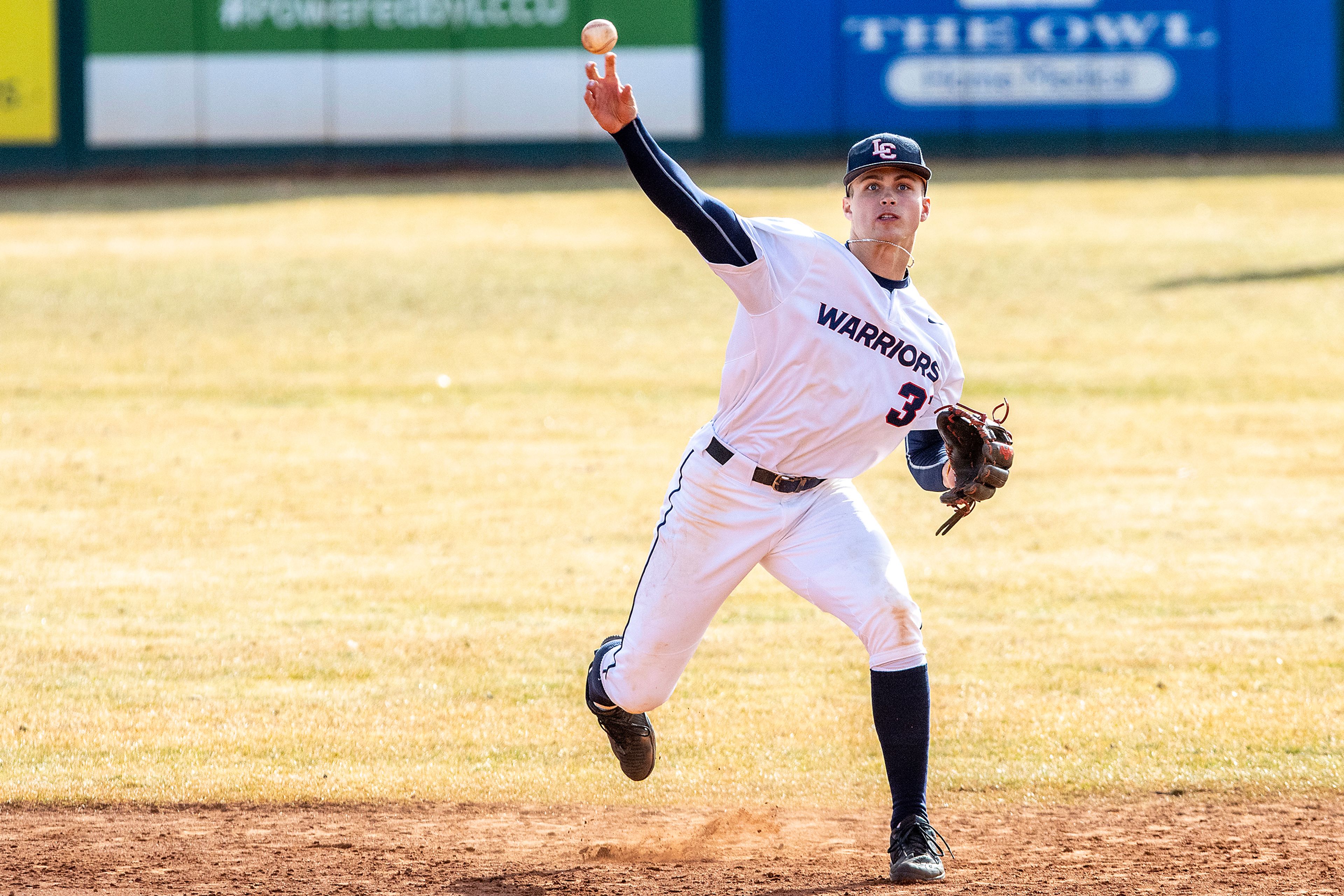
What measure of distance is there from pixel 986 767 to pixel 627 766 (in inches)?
58.0

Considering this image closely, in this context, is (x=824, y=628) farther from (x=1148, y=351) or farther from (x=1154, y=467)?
(x=1148, y=351)

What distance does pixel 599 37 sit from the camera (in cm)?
489

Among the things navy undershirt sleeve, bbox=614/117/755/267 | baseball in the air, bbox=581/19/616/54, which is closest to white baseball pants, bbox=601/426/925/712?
navy undershirt sleeve, bbox=614/117/755/267

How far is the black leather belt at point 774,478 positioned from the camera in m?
5.21

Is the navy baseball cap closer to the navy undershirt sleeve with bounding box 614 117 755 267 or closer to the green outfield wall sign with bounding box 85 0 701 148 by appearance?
the navy undershirt sleeve with bounding box 614 117 755 267

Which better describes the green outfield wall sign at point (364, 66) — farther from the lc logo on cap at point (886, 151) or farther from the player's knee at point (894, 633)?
the player's knee at point (894, 633)

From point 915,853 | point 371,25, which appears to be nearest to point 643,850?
point 915,853

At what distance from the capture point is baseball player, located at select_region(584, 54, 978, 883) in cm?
507

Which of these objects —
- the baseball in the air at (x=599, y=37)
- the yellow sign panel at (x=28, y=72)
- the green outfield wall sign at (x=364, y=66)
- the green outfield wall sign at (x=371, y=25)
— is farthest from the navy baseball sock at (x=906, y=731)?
the yellow sign panel at (x=28, y=72)

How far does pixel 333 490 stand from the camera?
11.3 metres

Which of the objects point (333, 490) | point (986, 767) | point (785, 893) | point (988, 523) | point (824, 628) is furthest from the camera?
point (333, 490)

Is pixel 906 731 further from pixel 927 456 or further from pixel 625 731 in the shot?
pixel 625 731

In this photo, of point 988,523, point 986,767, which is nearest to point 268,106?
point 988,523

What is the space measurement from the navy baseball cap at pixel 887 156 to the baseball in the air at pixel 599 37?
815mm
